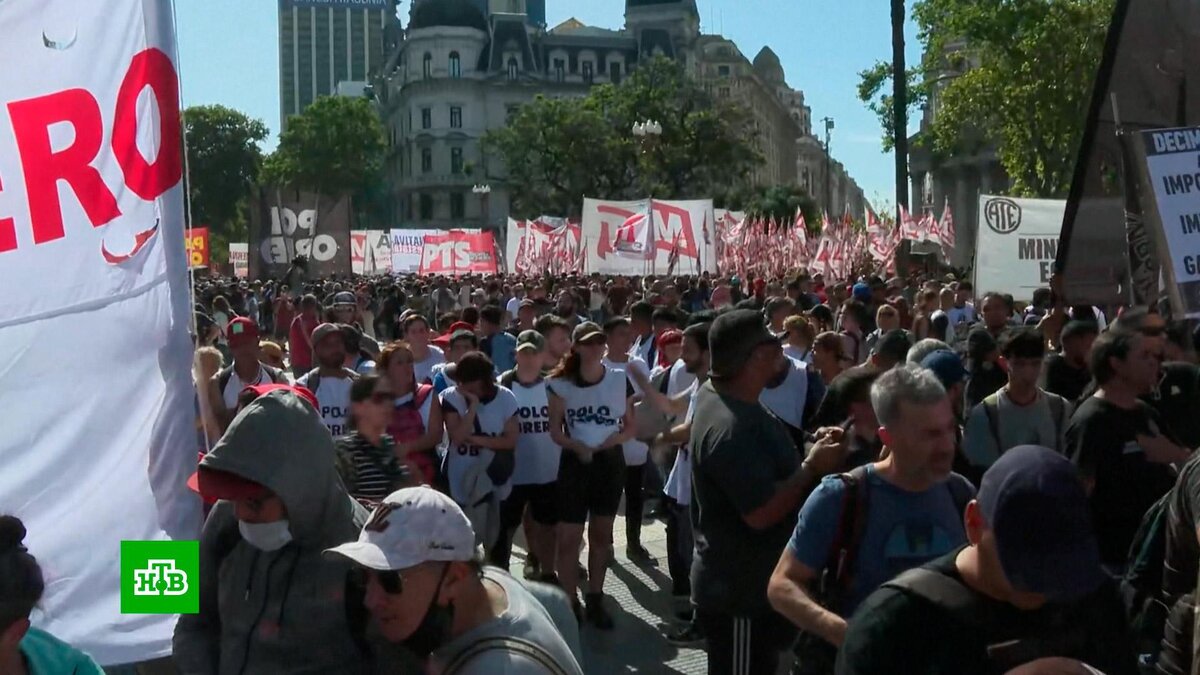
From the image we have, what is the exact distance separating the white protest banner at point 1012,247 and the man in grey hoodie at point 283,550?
41.4 ft

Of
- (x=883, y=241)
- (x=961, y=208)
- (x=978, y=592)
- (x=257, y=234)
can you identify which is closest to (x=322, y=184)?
(x=961, y=208)

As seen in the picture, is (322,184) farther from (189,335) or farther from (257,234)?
(189,335)

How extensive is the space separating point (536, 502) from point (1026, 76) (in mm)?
28280

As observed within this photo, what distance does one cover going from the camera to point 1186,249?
588cm

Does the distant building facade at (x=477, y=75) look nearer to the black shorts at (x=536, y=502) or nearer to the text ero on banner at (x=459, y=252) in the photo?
the text ero on banner at (x=459, y=252)

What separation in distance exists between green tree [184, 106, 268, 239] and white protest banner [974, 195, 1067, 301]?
8864cm

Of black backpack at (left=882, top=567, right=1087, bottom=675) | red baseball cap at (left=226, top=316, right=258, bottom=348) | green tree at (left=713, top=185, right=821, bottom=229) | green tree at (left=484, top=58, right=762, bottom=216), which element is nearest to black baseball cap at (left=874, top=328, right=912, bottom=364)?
red baseball cap at (left=226, top=316, right=258, bottom=348)

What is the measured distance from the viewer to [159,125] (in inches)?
133

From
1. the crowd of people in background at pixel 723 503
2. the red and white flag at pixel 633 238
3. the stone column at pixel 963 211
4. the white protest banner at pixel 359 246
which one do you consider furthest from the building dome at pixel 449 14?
the crowd of people in background at pixel 723 503

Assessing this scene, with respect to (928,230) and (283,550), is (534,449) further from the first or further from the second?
(928,230)

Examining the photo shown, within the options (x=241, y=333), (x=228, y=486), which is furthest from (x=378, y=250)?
(x=228, y=486)

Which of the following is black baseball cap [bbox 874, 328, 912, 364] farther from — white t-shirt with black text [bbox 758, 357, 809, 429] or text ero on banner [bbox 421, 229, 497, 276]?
text ero on banner [bbox 421, 229, 497, 276]

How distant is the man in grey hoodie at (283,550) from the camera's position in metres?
3.04

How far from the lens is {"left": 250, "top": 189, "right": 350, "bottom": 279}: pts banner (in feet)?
72.4
